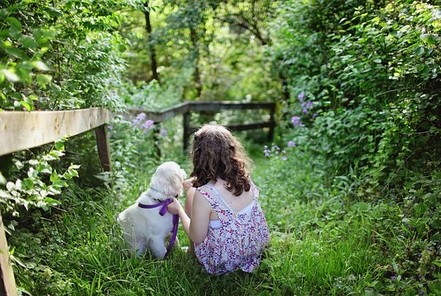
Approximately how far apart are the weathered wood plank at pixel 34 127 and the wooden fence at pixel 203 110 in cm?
288

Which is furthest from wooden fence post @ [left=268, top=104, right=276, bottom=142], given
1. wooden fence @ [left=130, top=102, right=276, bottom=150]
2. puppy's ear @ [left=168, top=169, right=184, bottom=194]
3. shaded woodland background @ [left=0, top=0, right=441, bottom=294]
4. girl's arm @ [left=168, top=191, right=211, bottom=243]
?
girl's arm @ [left=168, top=191, right=211, bottom=243]

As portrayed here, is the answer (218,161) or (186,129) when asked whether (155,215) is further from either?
(186,129)

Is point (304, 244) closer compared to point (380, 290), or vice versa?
point (380, 290)

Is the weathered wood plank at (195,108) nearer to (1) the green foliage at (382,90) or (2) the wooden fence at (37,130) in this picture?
(2) the wooden fence at (37,130)

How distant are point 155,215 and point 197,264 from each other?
440mm

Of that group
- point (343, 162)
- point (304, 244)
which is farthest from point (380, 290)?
point (343, 162)

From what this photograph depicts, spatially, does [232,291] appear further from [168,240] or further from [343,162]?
[343,162]

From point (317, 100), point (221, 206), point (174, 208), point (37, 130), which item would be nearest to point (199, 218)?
point (221, 206)

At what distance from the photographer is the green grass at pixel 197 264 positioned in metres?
2.52

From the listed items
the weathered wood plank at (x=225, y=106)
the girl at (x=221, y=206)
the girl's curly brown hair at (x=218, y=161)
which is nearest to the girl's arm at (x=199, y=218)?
the girl at (x=221, y=206)

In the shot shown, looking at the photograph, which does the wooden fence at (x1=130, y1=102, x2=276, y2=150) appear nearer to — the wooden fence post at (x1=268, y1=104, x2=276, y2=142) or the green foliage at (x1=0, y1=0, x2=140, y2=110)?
the wooden fence post at (x1=268, y1=104, x2=276, y2=142)

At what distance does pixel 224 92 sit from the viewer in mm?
10719

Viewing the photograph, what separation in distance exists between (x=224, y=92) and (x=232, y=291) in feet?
27.2

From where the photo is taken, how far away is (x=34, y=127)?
190cm
